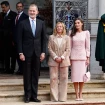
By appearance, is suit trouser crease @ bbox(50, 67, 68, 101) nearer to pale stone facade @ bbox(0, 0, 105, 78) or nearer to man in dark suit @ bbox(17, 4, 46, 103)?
man in dark suit @ bbox(17, 4, 46, 103)

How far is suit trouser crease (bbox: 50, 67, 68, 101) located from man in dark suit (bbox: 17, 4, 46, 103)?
314mm

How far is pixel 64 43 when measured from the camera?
31.2ft

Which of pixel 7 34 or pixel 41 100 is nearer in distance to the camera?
pixel 41 100

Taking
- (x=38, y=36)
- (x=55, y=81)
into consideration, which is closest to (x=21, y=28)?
(x=38, y=36)

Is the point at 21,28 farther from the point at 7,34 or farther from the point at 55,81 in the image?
the point at 7,34

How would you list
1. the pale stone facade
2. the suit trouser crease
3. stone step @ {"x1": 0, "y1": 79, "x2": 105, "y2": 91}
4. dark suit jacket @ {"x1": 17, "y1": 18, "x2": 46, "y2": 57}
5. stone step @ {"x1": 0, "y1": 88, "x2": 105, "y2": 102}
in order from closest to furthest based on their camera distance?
dark suit jacket @ {"x1": 17, "y1": 18, "x2": 46, "y2": 57}, the suit trouser crease, stone step @ {"x1": 0, "y1": 88, "x2": 105, "y2": 102}, stone step @ {"x1": 0, "y1": 79, "x2": 105, "y2": 91}, the pale stone facade

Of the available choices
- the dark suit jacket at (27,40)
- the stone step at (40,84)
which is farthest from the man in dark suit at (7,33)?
the dark suit jacket at (27,40)

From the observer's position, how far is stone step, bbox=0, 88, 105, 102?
967 centimetres

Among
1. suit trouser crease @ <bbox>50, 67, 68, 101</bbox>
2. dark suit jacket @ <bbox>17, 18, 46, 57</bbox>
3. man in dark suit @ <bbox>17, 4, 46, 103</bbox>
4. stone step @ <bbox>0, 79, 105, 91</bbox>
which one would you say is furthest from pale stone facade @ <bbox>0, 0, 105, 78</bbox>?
dark suit jacket @ <bbox>17, 18, 46, 57</bbox>

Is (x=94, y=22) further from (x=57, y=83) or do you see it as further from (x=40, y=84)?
(x=57, y=83)

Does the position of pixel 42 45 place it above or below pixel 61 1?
below

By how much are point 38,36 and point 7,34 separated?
272cm

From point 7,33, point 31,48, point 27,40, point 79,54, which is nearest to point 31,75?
point 31,48

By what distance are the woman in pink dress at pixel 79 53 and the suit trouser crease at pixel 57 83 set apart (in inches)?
7.8
